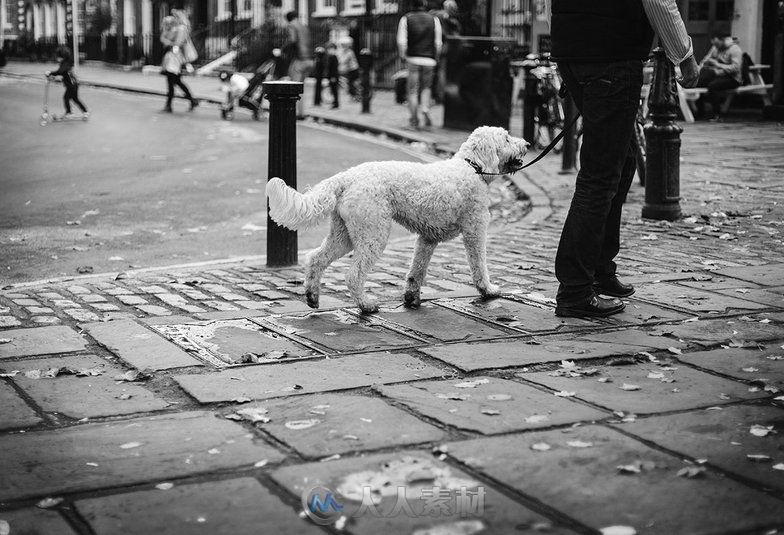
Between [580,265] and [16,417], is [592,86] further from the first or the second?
[16,417]

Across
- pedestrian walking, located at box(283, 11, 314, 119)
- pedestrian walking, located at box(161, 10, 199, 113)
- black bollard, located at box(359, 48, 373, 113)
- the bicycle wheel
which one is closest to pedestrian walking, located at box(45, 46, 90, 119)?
pedestrian walking, located at box(161, 10, 199, 113)

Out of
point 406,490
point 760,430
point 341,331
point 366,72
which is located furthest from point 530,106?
point 406,490

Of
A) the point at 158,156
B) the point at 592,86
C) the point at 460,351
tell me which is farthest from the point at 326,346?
the point at 158,156

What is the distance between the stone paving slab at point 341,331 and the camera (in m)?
5.01

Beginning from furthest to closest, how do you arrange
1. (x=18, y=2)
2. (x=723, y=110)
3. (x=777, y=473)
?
(x=18, y=2) → (x=723, y=110) → (x=777, y=473)

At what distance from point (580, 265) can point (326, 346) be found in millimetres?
1371

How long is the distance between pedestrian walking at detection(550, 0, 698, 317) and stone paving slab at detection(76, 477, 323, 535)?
8.78ft

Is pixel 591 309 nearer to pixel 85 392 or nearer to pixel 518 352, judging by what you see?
pixel 518 352

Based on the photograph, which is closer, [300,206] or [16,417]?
[16,417]

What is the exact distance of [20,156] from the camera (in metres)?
14.0

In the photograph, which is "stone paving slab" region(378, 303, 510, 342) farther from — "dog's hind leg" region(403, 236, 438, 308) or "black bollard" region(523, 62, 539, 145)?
"black bollard" region(523, 62, 539, 145)

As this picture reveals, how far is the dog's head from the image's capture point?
5.77 m

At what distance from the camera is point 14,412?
13.1ft

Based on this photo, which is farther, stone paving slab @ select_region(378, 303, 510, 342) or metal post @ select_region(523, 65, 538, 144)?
metal post @ select_region(523, 65, 538, 144)
